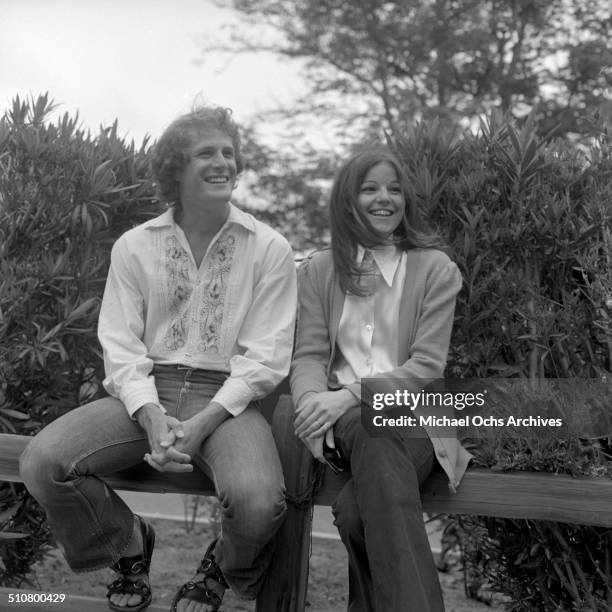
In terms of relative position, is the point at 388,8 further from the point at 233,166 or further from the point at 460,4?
the point at 233,166

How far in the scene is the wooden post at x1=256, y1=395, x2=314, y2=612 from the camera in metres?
2.69

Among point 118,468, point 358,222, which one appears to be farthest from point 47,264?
point 358,222

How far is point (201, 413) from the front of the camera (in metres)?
2.71

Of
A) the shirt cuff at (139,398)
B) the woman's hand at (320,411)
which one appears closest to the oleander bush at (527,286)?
the woman's hand at (320,411)

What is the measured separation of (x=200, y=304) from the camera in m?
2.96

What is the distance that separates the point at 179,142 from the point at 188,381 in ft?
2.84

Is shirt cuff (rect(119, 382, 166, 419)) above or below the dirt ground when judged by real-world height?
above

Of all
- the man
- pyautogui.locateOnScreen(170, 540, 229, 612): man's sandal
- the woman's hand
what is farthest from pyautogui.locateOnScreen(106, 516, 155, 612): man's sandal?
the woman's hand

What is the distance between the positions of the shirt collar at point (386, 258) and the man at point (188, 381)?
0.27 m

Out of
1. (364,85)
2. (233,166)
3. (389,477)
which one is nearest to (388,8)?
(364,85)

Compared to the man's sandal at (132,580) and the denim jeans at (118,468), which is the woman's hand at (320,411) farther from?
the man's sandal at (132,580)

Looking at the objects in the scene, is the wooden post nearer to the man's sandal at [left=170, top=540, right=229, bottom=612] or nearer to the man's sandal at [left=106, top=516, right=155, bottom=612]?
the man's sandal at [left=170, top=540, right=229, bottom=612]

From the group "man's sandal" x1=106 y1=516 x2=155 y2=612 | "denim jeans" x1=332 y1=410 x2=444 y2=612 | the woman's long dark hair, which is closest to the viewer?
"denim jeans" x1=332 y1=410 x2=444 y2=612

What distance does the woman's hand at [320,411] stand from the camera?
2.62 m
